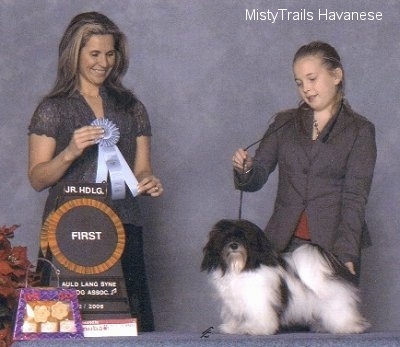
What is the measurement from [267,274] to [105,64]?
2.63ft

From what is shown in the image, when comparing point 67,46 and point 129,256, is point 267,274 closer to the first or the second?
point 129,256

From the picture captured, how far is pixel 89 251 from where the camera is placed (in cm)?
244

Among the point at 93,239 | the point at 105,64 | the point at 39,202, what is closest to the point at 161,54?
the point at 39,202

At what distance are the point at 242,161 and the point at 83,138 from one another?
1.27 ft

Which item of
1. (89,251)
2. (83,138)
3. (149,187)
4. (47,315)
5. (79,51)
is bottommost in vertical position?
(47,315)

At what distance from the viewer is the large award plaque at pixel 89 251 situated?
7.88 feet

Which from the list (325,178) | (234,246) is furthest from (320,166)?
(234,246)

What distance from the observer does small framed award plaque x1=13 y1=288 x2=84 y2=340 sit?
2.23 metres

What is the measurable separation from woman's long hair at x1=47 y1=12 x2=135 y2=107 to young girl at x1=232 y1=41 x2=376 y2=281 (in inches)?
17.9

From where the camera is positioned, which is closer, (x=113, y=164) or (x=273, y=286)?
(x=273, y=286)

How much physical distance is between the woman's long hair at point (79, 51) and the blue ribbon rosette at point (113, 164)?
14 centimetres

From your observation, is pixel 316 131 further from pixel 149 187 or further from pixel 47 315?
pixel 47 315

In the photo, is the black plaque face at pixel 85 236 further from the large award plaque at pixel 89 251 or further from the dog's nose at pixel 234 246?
the dog's nose at pixel 234 246

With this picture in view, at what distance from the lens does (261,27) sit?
12.6ft
